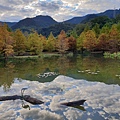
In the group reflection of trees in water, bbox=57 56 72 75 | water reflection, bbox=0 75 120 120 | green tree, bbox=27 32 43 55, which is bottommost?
reflection of trees in water, bbox=57 56 72 75

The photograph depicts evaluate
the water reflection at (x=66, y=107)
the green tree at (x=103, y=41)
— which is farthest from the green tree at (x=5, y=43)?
the water reflection at (x=66, y=107)

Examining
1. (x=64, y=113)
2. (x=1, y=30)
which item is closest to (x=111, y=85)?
(x=64, y=113)

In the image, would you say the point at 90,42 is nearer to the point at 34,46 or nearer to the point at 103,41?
the point at 103,41

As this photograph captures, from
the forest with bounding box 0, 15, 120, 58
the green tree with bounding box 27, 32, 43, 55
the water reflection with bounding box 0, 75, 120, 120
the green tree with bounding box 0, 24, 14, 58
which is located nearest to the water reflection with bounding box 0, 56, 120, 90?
the water reflection with bounding box 0, 75, 120, 120

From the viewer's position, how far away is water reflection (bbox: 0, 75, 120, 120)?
8.99 m

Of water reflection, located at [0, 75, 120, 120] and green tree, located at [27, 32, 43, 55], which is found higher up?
green tree, located at [27, 32, 43, 55]

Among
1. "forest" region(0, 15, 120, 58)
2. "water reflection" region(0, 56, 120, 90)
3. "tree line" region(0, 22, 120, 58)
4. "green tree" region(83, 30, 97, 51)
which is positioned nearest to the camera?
"water reflection" region(0, 56, 120, 90)

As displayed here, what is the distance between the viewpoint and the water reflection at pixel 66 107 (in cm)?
899

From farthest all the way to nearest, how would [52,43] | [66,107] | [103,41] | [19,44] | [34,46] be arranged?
[52,43] → [103,41] → [34,46] → [19,44] → [66,107]

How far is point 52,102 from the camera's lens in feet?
35.8

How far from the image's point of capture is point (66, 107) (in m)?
10.0

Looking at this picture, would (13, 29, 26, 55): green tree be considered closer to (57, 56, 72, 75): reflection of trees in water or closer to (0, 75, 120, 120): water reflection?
(57, 56, 72, 75): reflection of trees in water

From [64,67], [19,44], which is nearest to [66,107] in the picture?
[64,67]

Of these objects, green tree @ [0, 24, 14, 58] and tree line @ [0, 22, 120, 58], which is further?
tree line @ [0, 22, 120, 58]
